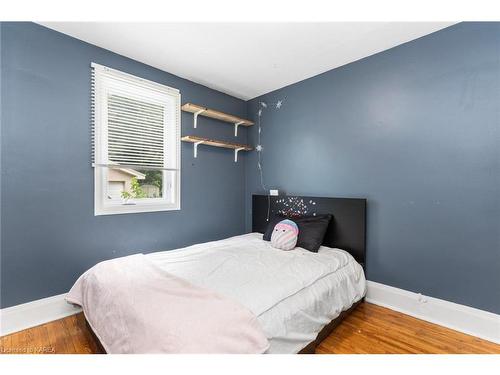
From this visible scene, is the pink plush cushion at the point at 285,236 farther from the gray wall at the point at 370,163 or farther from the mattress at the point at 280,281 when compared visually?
the gray wall at the point at 370,163

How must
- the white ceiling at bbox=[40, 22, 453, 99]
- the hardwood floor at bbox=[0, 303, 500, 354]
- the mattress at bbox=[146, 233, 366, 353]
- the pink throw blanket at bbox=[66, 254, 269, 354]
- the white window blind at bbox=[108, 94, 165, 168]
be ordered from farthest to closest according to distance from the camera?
the white window blind at bbox=[108, 94, 165, 168]
the white ceiling at bbox=[40, 22, 453, 99]
the hardwood floor at bbox=[0, 303, 500, 354]
the mattress at bbox=[146, 233, 366, 353]
the pink throw blanket at bbox=[66, 254, 269, 354]

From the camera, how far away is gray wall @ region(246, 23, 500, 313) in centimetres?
176

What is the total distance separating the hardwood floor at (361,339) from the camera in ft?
5.25

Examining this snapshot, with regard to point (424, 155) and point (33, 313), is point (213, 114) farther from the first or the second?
point (33, 313)

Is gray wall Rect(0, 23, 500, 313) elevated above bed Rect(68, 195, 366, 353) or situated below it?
above

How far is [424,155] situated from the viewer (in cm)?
203

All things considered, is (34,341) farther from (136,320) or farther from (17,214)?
(136,320)

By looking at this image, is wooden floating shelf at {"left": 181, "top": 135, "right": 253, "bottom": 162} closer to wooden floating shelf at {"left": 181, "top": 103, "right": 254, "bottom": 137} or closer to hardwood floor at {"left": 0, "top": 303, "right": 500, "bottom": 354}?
wooden floating shelf at {"left": 181, "top": 103, "right": 254, "bottom": 137}

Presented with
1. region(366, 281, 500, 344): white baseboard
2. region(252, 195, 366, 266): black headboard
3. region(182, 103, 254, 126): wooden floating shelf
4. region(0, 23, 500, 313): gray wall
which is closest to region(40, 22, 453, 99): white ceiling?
region(0, 23, 500, 313): gray wall

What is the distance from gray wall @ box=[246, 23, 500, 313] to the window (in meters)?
1.72

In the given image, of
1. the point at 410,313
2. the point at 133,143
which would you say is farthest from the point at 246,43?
the point at 410,313

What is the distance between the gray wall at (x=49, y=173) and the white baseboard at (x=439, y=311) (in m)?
2.41

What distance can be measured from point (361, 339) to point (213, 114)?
2.72 m

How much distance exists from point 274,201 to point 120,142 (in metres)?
1.91
